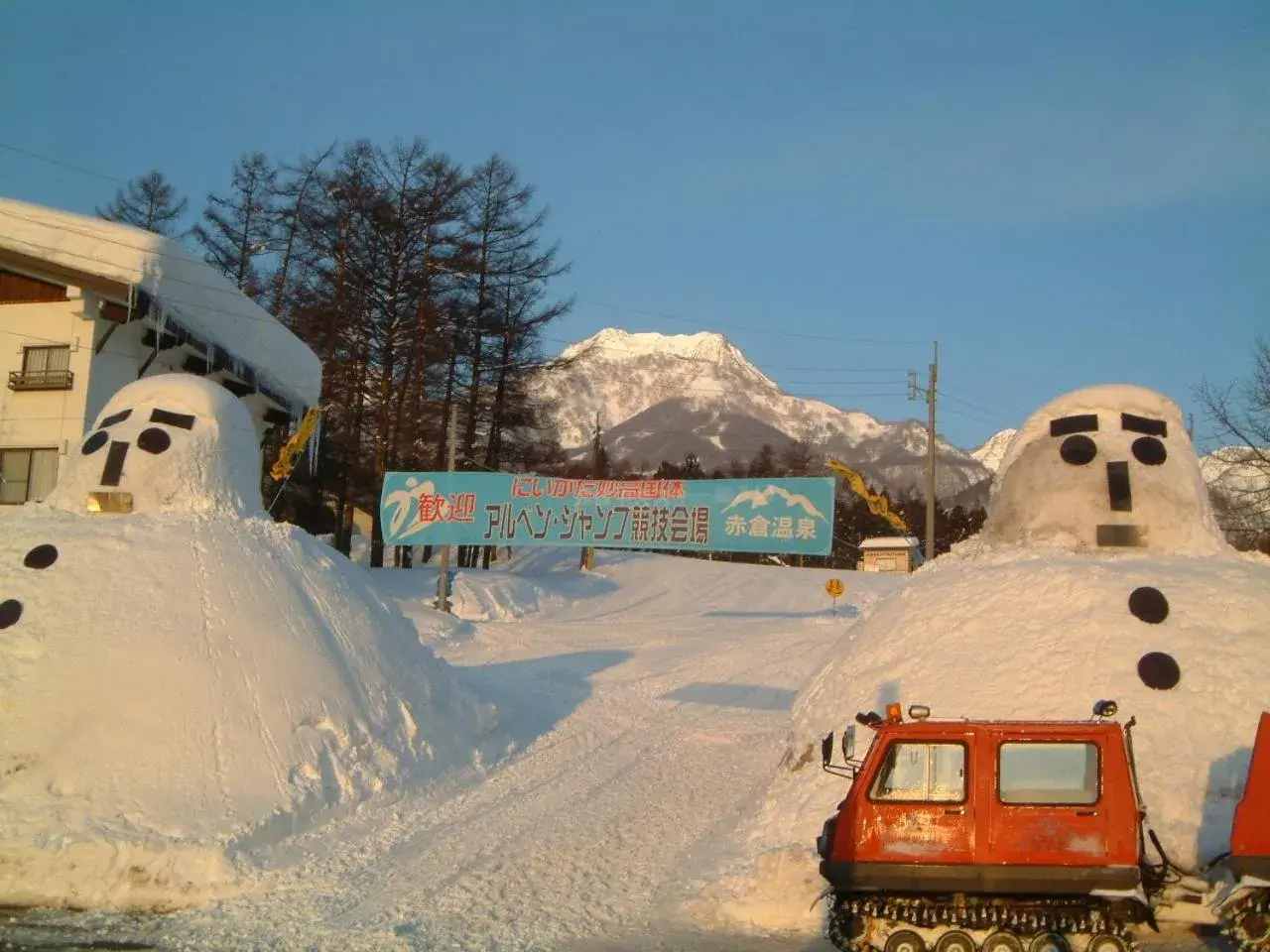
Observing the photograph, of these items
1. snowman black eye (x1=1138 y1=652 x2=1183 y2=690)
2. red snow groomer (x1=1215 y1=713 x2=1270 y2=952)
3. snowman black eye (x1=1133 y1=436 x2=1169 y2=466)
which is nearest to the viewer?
red snow groomer (x1=1215 y1=713 x2=1270 y2=952)

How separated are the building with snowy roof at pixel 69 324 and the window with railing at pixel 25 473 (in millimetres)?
23

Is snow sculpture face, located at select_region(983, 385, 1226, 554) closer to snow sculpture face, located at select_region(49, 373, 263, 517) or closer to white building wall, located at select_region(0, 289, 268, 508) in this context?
snow sculpture face, located at select_region(49, 373, 263, 517)

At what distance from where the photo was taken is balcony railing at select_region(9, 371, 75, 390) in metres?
25.6

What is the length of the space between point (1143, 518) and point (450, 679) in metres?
8.83

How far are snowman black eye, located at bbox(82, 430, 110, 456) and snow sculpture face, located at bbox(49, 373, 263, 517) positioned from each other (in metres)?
0.01

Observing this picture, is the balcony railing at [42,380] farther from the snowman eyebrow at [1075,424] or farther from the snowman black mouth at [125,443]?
the snowman eyebrow at [1075,424]

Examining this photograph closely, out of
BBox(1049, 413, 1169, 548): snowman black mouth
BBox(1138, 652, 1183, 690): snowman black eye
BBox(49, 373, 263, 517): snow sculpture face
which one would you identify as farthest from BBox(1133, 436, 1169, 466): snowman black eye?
BBox(49, 373, 263, 517): snow sculpture face

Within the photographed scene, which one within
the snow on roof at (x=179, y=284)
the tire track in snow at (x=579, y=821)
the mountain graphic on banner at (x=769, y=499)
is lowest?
the tire track in snow at (x=579, y=821)

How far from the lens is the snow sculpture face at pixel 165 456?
42.4ft

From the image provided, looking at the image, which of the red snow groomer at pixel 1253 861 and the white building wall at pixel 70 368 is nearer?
the red snow groomer at pixel 1253 861

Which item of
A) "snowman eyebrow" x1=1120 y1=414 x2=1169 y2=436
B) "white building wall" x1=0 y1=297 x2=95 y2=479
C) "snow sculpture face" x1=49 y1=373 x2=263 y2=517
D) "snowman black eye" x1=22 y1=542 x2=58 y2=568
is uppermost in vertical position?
"white building wall" x1=0 y1=297 x2=95 y2=479

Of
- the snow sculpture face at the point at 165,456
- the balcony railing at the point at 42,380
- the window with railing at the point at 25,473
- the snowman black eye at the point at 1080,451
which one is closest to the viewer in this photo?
the snowman black eye at the point at 1080,451

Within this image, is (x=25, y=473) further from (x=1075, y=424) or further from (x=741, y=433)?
(x=741, y=433)

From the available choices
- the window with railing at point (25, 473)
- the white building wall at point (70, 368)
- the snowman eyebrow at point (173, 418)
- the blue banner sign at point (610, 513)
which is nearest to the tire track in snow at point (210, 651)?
the snowman eyebrow at point (173, 418)
